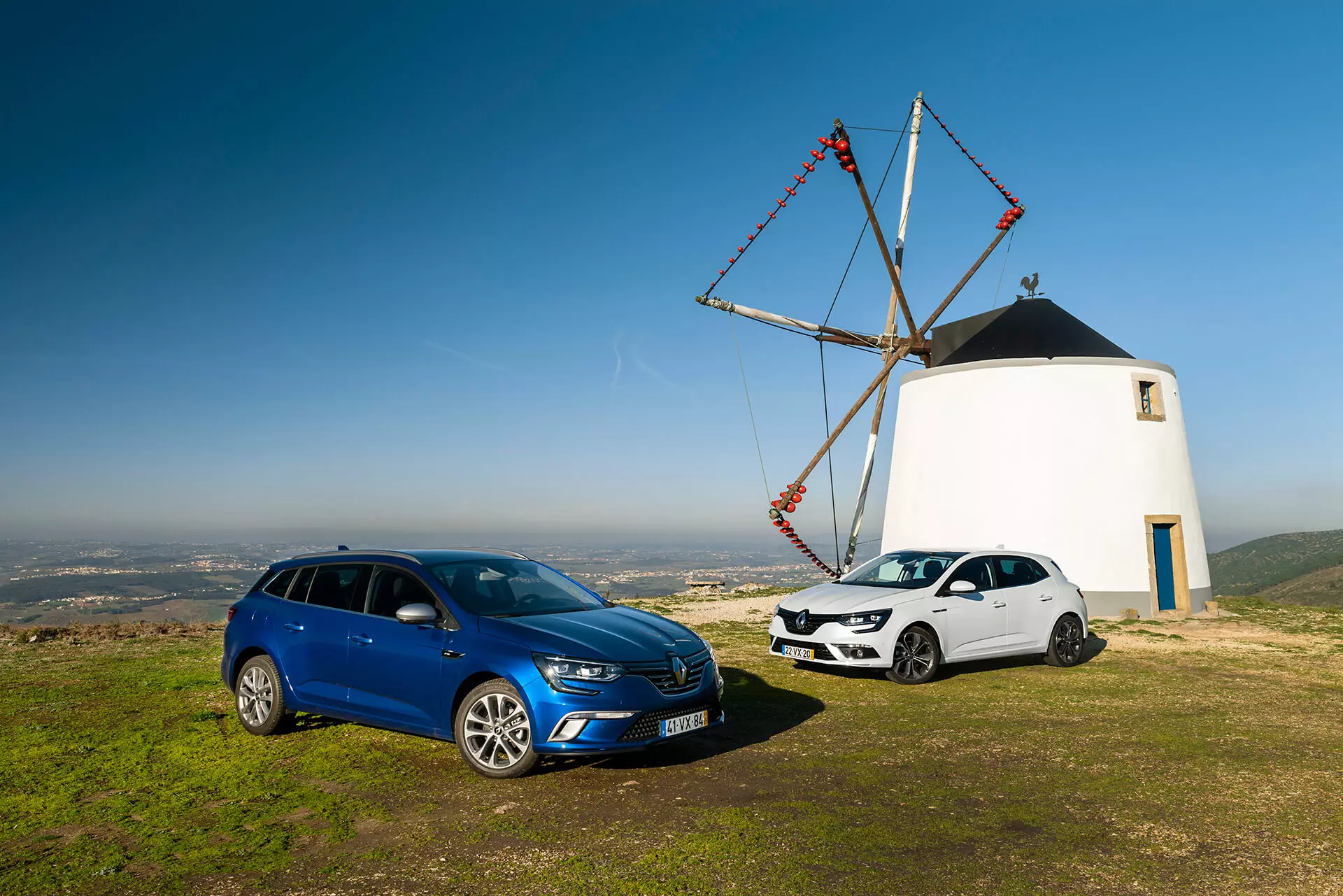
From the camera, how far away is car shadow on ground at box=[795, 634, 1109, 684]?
10.9 meters

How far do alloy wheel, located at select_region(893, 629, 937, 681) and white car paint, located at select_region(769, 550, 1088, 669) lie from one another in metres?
0.15

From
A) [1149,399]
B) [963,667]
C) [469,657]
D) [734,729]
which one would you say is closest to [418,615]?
[469,657]

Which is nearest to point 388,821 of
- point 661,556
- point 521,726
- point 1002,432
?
point 521,726

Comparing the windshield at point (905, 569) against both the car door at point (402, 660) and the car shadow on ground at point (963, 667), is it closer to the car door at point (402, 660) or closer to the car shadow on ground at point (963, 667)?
the car shadow on ground at point (963, 667)

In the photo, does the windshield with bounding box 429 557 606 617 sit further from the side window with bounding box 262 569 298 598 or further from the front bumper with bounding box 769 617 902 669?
the front bumper with bounding box 769 617 902 669

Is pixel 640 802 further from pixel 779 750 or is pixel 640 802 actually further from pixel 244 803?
pixel 244 803

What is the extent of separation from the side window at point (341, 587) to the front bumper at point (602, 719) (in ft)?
6.69

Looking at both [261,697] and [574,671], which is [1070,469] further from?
[261,697]

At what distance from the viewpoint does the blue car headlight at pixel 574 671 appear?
597 centimetres

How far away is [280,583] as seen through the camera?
7871 millimetres

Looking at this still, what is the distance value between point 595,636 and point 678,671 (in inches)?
26.4

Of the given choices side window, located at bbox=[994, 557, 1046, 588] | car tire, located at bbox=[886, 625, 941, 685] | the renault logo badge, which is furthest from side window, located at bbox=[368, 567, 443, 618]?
side window, located at bbox=[994, 557, 1046, 588]

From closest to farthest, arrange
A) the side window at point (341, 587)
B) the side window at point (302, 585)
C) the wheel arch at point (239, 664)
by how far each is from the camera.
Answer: the side window at point (341, 587), the side window at point (302, 585), the wheel arch at point (239, 664)

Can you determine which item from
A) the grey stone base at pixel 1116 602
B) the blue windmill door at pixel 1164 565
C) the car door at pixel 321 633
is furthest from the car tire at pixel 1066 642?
the car door at pixel 321 633
